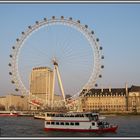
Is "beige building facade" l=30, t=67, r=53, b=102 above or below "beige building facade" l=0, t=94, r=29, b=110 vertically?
Result: above

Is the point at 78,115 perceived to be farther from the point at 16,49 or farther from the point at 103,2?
the point at 103,2

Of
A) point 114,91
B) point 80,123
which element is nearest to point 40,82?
point 80,123

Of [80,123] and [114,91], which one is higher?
[114,91]

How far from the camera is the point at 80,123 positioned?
28.8 m

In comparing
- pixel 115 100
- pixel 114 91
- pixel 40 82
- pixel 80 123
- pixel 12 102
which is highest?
pixel 40 82

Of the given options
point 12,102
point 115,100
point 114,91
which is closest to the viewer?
point 115,100

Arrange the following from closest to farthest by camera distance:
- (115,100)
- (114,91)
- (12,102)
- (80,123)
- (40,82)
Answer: (80,123), (40,82), (115,100), (114,91), (12,102)

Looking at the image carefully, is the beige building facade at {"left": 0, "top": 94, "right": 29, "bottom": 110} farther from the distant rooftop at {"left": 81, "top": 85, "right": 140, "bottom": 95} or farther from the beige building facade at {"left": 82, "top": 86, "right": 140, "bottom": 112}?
the distant rooftop at {"left": 81, "top": 85, "right": 140, "bottom": 95}

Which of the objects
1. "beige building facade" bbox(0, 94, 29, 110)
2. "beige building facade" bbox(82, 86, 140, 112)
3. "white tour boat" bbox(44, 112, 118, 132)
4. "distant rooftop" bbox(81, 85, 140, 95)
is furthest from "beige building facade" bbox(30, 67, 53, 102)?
"beige building facade" bbox(0, 94, 29, 110)

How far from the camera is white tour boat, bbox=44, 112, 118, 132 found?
93.6 feet

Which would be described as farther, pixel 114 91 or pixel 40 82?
pixel 114 91

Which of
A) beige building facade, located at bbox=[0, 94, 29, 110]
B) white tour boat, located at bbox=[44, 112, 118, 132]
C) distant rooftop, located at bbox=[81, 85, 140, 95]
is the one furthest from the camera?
beige building facade, located at bbox=[0, 94, 29, 110]

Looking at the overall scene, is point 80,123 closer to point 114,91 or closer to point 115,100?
point 115,100

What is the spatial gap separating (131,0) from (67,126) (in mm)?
14621
